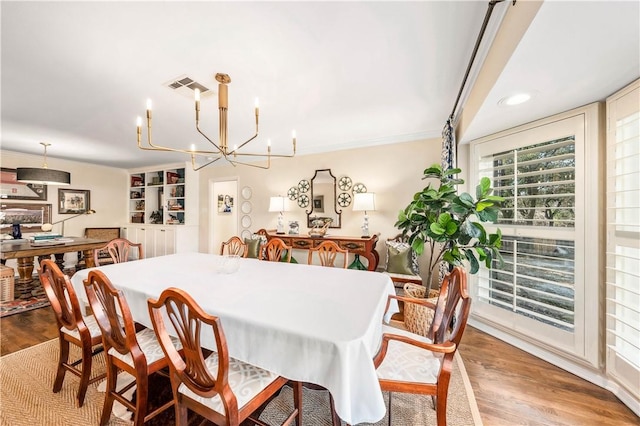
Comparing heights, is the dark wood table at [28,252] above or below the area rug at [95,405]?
above

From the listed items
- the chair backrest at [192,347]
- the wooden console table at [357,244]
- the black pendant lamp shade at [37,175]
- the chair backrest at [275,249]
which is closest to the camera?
the chair backrest at [192,347]

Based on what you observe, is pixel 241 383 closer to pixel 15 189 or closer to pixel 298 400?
pixel 298 400

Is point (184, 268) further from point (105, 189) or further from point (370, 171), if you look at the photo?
point (105, 189)

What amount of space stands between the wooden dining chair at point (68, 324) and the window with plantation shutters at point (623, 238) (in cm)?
341

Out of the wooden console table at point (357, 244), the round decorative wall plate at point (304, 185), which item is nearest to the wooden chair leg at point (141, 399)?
the wooden console table at point (357, 244)

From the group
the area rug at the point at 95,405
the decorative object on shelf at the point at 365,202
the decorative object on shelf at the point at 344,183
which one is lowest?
the area rug at the point at 95,405

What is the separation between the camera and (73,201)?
5.38 m

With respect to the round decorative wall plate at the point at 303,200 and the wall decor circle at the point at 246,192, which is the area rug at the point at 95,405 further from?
the wall decor circle at the point at 246,192

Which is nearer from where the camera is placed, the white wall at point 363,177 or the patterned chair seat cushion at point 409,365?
the patterned chair seat cushion at point 409,365

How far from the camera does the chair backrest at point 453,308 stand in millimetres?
1224

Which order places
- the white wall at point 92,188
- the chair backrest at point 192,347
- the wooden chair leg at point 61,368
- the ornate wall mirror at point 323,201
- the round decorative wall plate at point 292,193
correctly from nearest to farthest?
the chair backrest at point 192,347
the wooden chair leg at point 61,368
the ornate wall mirror at point 323,201
the round decorative wall plate at point 292,193
the white wall at point 92,188

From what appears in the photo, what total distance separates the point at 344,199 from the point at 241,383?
323 cm

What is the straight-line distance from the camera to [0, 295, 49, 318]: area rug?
302 cm

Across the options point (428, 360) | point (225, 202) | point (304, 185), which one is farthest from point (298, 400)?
point (225, 202)
